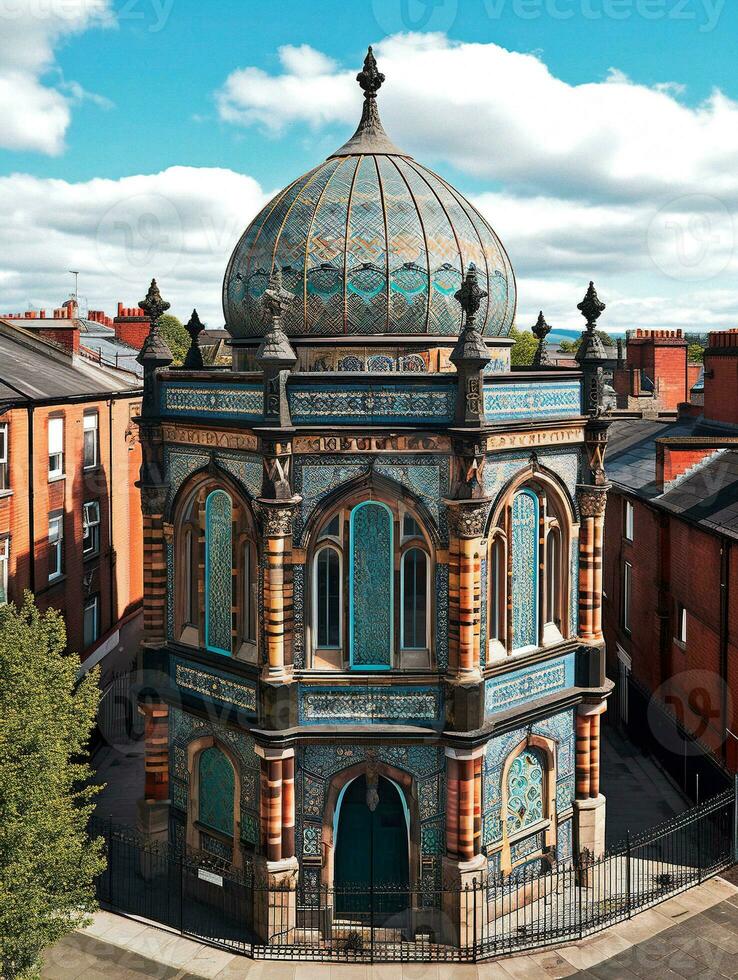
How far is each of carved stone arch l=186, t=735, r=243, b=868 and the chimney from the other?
22747 millimetres

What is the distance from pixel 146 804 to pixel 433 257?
1431 centimetres

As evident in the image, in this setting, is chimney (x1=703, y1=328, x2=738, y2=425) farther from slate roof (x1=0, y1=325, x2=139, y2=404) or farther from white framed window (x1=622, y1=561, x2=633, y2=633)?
slate roof (x1=0, y1=325, x2=139, y2=404)

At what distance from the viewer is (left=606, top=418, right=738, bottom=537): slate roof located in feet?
84.1

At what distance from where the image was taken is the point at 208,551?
69.8 feet

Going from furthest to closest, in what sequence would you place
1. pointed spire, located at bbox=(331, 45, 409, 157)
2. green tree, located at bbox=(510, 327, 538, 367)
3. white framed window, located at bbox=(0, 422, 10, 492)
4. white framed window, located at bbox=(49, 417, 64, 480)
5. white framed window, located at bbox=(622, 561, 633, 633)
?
1. green tree, located at bbox=(510, 327, 538, 367)
2. white framed window, located at bbox=(622, 561, 633, 633)
3. white framed window, located at bbox=(49, 417, 64, 480)
4. white framed window, located at bbox=(0, 422, 10, 492)
5. pointed spire, located at bbox=(331, 45, 409, 157)

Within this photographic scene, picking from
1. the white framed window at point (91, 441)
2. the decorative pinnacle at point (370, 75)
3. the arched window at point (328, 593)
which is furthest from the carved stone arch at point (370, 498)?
the white framed window at point (91, 441)

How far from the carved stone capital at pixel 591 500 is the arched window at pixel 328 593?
5.90 meters

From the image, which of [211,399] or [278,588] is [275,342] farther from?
[278,588]

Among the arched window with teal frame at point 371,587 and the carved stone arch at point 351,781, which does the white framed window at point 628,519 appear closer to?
the arched window with teal frame at point 371,587

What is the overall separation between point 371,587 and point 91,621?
1744 cm

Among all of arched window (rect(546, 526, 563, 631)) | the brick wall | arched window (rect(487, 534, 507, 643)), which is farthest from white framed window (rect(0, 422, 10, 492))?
arched window (rect(546, 526, 563, 631))

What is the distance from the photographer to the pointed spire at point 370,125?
2341 cm

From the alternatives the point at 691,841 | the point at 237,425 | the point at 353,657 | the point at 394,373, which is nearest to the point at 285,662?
the point at 353,657

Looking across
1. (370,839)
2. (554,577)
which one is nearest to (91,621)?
(370,839)
